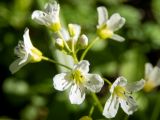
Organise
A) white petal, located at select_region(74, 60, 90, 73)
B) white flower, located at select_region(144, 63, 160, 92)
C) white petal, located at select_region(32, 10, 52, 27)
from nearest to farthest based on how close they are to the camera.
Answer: white petal, located at select_region(74, 60, 90, 73)
white petal, located at select_region(32, 10, 52, 27)
white flower, located at select_region(144, 63, 160, 92)

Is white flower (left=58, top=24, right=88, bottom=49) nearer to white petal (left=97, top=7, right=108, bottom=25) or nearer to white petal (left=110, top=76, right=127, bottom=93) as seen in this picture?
white petal (left=97, top=7, right=108, bottom=25)

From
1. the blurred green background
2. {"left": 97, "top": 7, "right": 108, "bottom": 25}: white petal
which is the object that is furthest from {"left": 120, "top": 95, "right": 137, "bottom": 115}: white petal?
the blurred green background

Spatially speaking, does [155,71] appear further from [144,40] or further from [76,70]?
[144,40]

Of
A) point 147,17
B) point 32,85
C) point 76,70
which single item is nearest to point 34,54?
point 76,70

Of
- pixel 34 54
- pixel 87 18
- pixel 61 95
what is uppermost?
pixel 34 54

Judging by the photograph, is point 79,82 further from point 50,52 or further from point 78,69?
point 50,52

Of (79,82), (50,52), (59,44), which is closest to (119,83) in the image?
(79,82)

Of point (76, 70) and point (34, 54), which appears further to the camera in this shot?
point (34, 54)
